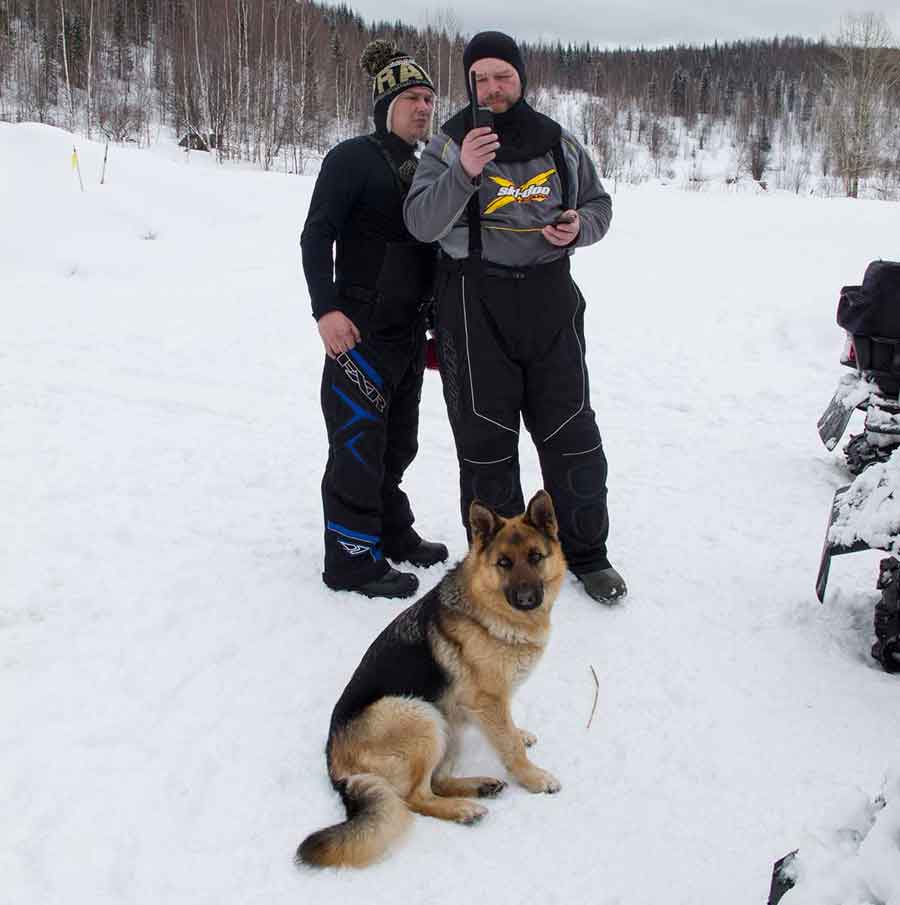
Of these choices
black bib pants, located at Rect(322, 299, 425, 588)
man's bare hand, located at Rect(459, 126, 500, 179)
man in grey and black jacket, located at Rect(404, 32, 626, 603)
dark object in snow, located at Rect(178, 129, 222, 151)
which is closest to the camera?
man's bare hand, located at Rect(459, 126, 500, 179)

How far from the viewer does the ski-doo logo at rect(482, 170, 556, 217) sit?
9.38 feet

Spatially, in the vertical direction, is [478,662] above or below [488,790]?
above

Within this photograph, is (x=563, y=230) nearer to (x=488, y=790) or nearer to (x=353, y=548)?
(x=353, y=548)

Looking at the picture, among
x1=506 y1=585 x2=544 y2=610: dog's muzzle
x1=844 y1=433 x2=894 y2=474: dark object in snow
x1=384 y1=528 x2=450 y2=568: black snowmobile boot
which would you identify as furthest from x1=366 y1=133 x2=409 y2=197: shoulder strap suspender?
x1=844 y1=433 x2=894 y2=474: dark object in snow

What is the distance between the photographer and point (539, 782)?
2.28 m

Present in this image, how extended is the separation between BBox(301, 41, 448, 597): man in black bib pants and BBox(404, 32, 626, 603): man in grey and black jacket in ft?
0.58

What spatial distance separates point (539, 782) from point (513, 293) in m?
1.86

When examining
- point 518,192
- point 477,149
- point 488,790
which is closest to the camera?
point 488,790

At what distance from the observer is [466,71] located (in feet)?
9.36

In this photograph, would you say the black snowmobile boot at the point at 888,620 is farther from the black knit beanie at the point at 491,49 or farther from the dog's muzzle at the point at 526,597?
the black knit beanie at the point at 491,49

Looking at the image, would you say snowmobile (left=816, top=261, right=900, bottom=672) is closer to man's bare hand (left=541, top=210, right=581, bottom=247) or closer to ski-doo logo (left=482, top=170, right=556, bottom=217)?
man's bare hand (left=541, top=210, right=581, bottom=247)

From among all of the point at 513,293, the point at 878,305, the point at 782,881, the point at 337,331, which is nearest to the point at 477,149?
the point at 513,293

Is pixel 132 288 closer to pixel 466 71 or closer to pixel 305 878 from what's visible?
pixel 466 71

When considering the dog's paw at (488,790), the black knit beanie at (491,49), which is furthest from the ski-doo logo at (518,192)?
the dog's paw at (488,790)
